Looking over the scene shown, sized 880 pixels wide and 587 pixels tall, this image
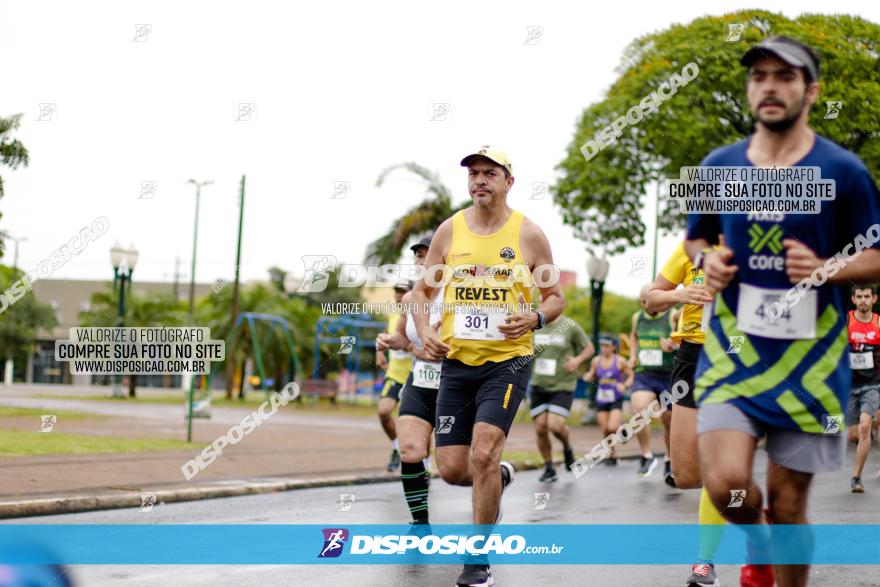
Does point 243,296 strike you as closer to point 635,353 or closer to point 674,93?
point 674,93

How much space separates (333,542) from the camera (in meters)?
7.45

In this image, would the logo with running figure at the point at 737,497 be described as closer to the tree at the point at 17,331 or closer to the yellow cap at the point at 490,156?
the yellow cap at the point at 490,156

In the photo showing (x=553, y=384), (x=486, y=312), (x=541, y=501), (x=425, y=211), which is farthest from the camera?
(x=425, y=211)

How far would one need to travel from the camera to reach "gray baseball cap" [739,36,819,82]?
3965 millimetres

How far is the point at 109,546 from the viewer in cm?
723

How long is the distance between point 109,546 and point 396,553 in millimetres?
1890

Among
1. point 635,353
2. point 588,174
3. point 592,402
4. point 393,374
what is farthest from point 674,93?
point 393,374

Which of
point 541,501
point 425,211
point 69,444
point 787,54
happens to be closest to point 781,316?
point 787,54

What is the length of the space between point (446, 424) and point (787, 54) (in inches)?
120

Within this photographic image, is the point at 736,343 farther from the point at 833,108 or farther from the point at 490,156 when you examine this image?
the point at 833,108

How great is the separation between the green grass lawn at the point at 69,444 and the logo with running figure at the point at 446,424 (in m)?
8.08

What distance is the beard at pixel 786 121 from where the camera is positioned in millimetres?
4051

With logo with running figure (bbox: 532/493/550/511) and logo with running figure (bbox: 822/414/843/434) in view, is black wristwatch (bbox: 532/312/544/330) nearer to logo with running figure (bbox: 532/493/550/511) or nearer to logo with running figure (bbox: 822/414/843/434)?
logo with running figure (bbox: 822/414/843/434)

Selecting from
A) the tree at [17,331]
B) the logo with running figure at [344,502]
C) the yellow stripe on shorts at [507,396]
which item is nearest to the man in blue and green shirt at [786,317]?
the yellow stripe on shorts at [507,396]
